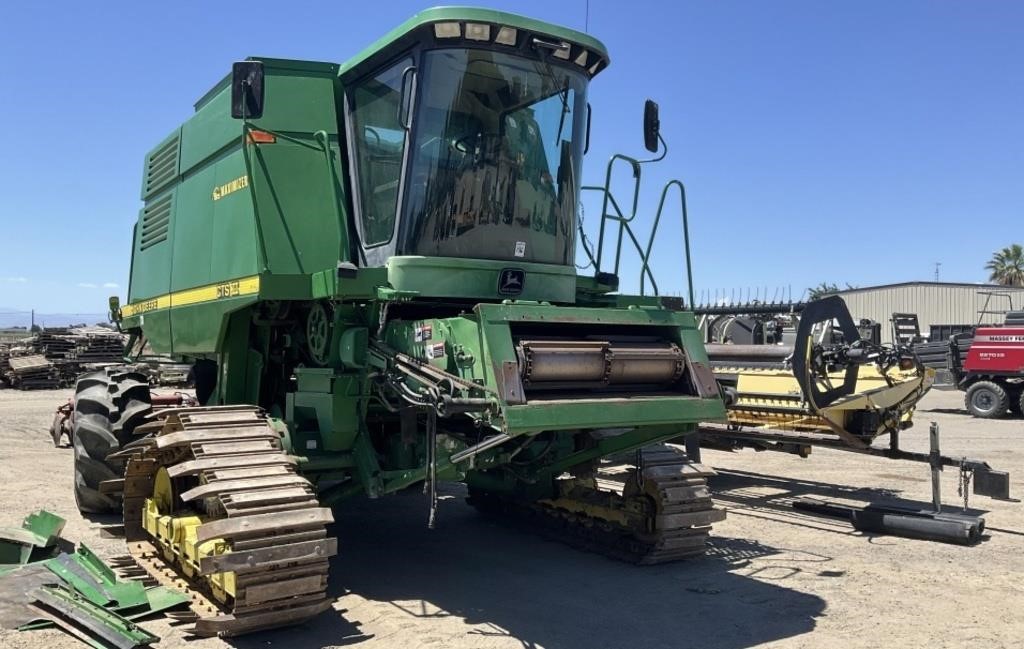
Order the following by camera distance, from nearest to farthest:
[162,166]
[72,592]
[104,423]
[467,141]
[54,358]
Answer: [72,592], [467,141], [104,423], [162,166], [54,358]

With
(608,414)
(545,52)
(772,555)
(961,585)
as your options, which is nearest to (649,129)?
(545,52)

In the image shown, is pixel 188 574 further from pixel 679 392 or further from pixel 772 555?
pixel 772 555

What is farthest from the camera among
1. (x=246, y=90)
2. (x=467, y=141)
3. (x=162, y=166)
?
(x=162, y=166)

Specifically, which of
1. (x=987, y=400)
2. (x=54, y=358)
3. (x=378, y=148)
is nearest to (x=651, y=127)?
(x=378, y=148)

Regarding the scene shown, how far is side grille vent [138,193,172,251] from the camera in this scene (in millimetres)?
8094

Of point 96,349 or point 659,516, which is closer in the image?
point 659,516

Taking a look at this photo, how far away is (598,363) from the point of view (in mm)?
5219

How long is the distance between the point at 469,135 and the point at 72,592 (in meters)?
3.69

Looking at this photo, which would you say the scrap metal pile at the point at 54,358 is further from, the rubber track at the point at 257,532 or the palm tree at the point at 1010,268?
the palm tree at the point at 1010,268

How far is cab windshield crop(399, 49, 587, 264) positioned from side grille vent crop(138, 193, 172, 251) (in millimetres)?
3401

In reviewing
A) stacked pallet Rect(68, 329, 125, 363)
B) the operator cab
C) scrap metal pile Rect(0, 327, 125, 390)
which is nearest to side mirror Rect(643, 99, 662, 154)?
the operator cab

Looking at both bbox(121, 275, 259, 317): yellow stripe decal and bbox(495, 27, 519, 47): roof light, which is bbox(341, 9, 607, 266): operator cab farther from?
bbox(121, 275, 259, 317): yellow stripe decal

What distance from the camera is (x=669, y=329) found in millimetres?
5742

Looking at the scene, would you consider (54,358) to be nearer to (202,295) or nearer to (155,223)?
(155,223)
